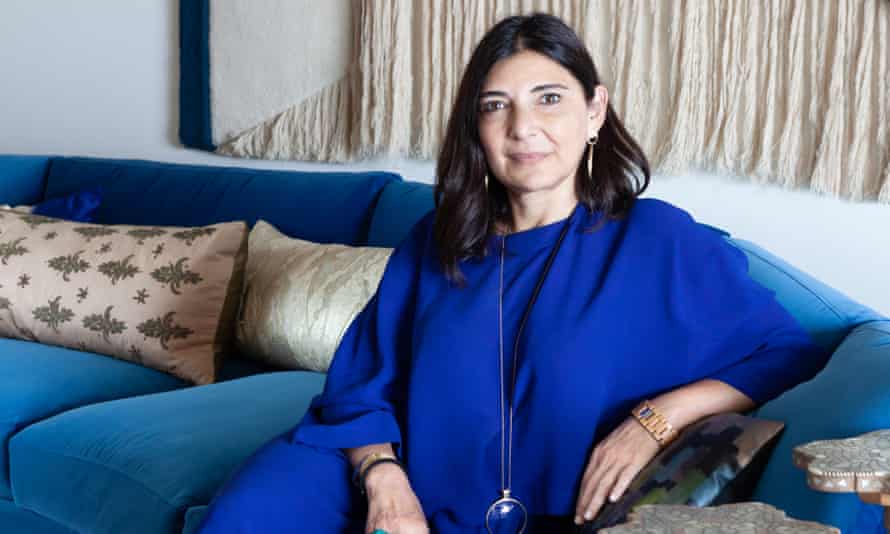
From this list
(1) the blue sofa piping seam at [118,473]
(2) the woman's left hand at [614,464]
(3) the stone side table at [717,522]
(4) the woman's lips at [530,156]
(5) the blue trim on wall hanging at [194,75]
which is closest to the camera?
(3) the stone side table at [717,522]

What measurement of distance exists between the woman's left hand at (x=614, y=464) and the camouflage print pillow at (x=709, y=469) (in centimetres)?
5

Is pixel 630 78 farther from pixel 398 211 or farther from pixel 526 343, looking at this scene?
pixel 526 343

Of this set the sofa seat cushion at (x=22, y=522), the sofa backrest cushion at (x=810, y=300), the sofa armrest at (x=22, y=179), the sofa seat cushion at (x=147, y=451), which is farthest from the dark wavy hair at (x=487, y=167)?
the sofa armrest at (x=22, y=179)

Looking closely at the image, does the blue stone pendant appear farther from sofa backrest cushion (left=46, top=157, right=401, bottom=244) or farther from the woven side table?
sofa backrest cushion (left=46, top=157, right=401, bottom=244)

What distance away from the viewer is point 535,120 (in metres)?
1.51

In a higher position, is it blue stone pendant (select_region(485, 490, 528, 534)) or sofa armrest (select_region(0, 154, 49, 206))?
sofa armrest (select_region(0, 154, 49, 206))

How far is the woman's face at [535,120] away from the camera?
151cm

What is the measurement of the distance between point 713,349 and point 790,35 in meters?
0.96

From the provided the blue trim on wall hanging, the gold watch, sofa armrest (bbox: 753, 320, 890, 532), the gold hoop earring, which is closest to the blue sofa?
sofa armrest (bbox: 753, 320, 890, 532)

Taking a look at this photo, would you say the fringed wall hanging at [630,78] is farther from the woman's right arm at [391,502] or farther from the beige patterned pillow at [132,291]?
the woman's right arm at [391,502]

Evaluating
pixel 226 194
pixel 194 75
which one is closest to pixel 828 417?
pixel 226 194

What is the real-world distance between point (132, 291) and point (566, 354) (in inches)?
56.9

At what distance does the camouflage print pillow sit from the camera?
1177 millimetres

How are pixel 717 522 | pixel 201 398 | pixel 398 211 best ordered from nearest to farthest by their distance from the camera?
pixel 717 522 → pixel 201 398 → pixel 398 211
